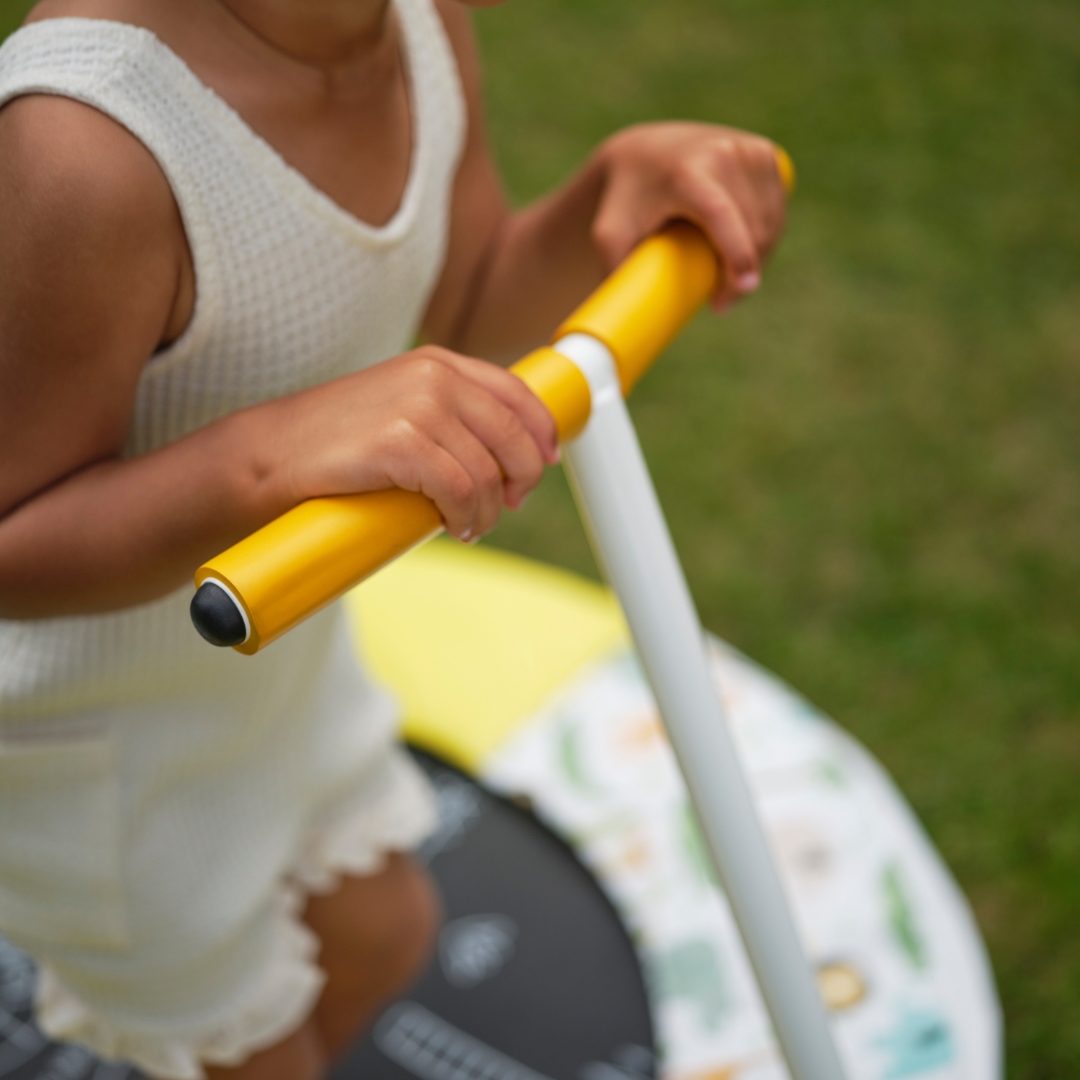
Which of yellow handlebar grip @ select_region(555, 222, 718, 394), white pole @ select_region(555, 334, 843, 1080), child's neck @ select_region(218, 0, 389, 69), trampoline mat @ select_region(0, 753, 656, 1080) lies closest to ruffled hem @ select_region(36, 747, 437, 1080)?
trampoline mat @ select_region(0, 753, 656, 1080)

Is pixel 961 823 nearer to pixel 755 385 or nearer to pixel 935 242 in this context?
pixel 755 385

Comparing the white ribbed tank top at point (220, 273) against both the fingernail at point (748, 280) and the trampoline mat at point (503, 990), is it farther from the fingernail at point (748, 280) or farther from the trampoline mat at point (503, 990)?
the trampoline mat at point (503, 990)

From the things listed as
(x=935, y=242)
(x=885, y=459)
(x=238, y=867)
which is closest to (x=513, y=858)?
(x=238, y=867)

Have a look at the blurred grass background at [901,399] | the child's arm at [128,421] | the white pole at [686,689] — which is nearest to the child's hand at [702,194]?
the white pole at [686,689]

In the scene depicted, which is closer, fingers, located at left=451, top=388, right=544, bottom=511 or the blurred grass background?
fingers, located at left=451, top=388, right=544, bottom=511

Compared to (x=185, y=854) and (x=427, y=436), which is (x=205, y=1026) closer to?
(x=185, y=854)

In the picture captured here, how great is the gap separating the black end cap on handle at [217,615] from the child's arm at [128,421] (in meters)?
0.07

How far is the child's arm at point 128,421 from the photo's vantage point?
20.8 inches

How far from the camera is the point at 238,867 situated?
827 mm

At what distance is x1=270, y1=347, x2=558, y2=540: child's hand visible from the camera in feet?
1.70

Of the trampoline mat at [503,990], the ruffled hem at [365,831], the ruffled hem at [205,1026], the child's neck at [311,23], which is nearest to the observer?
the child's neck at [311,23]

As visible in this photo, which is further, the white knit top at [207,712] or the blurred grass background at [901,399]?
the blurred grass background at [901,399]

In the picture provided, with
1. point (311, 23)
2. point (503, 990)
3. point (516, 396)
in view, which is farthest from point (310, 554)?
point (503, 990)

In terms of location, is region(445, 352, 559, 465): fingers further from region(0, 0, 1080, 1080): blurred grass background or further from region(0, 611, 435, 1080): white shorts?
region(0, 0, 1080, 1080): blurred grass background
